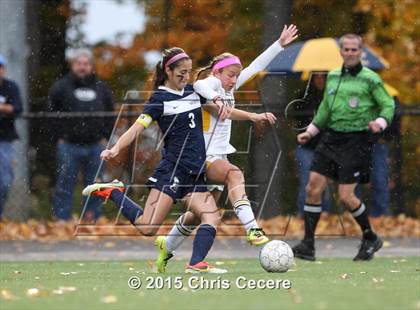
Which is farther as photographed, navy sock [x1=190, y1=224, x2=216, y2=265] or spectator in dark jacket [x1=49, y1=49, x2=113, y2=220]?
spectator in dark jacket [x1=49, y1=49, x2=113, y2=220]

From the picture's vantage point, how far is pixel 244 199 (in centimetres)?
1086

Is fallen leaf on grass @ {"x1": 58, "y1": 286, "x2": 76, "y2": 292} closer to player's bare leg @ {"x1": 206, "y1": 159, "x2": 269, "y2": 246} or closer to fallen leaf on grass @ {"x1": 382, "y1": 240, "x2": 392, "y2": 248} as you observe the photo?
player's bare leg @ {"x1": 206, "y1": 159, "x2": 269, "y2": 246}

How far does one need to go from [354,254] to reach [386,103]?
6.16 feet

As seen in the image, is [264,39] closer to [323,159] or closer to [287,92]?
[287,92]

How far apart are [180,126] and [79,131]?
6082 millimetres

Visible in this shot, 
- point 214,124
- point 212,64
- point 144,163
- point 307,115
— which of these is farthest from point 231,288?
point 144,163

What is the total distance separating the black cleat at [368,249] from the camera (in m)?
12.8

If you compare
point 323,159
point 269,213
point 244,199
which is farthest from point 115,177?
point 244,199

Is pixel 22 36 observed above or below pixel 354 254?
above

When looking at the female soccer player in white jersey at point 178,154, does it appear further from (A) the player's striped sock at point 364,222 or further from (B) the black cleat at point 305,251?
(A) the player's striped sock at point 364,222

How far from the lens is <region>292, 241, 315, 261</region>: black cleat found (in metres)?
12.8

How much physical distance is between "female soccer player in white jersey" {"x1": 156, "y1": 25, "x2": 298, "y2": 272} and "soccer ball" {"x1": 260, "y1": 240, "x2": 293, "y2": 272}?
25cm

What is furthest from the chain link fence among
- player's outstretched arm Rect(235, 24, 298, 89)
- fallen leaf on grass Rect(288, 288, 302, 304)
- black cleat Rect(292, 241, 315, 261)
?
fallen leaf on grass Rect(288, 288, 302, 304)

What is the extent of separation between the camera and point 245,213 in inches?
425
